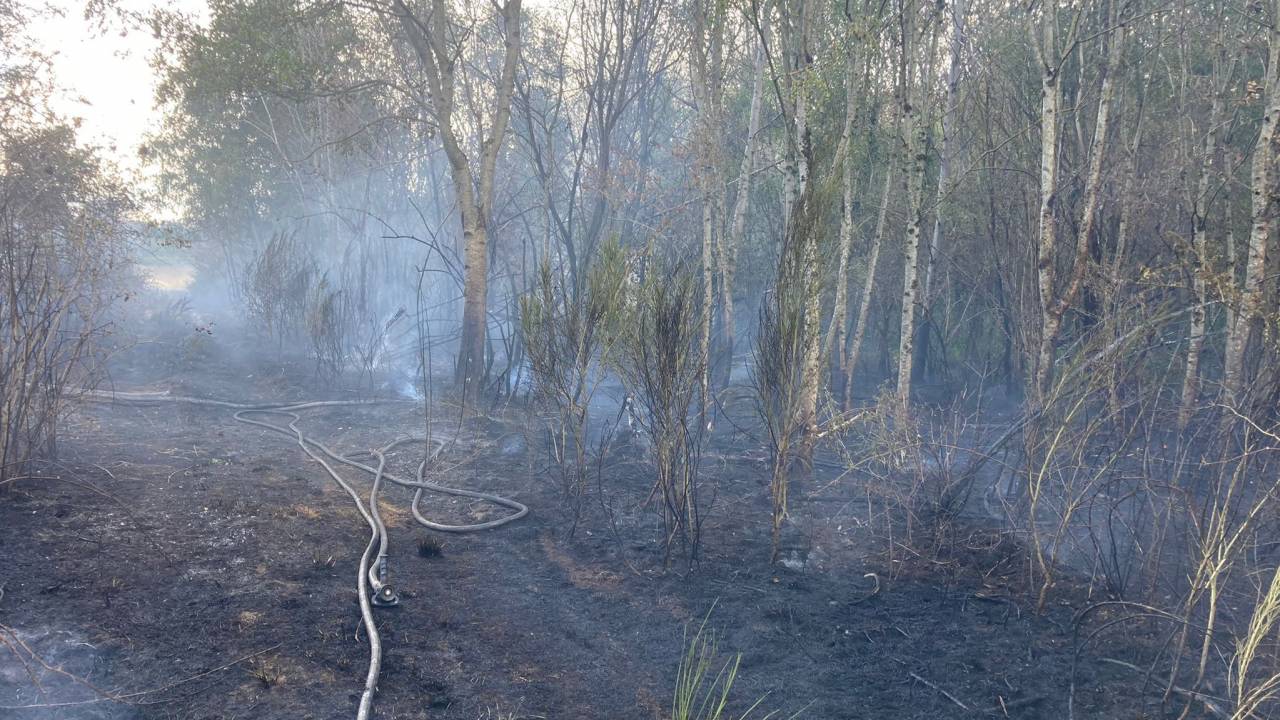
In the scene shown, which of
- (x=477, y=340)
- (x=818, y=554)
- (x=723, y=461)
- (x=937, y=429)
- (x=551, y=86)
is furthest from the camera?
(x=551, y=86)

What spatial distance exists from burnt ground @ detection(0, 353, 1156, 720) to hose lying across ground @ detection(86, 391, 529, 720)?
4.3 inches

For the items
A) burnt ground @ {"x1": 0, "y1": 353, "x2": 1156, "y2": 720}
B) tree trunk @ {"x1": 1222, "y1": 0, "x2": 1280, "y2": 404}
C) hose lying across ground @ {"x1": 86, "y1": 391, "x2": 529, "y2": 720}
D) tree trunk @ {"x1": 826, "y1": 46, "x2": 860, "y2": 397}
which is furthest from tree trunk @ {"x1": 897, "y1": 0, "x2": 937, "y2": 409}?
hose lying across ground @ {"x1": 86, "y1": 391, "x2": 529, "y2": 720}

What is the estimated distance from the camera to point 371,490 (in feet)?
23.2

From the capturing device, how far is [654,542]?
5887mm

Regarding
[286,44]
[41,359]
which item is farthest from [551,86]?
[41,359]

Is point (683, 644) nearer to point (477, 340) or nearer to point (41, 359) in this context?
point (41, 359)

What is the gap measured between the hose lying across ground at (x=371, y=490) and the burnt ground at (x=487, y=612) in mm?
108

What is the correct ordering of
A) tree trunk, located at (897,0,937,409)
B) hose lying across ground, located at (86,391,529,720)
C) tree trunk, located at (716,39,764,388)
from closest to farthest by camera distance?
hose lying across ground, located at (86,391,529,720) → tree trunk, located at (897,0,937,409) → tree trunk, located at (716,39,764,388)

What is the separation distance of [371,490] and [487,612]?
114 inches

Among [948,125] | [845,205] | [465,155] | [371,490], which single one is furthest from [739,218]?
[371,490]

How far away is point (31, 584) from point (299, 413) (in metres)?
6.51

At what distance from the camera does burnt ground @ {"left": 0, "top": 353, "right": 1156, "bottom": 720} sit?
3.64m

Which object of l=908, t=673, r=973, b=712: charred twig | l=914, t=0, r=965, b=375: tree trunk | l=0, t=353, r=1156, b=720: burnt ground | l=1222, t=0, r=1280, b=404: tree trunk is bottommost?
l=908, t=673, r=973, b=712: charred twig

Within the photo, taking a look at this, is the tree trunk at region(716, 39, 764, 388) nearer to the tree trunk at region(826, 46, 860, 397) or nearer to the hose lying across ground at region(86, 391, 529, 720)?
the tree trunk at region(826, 46, 860, 397)
